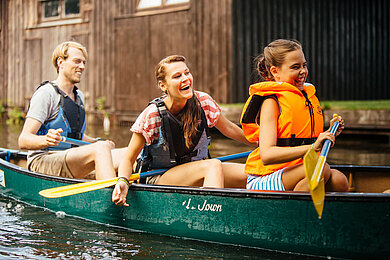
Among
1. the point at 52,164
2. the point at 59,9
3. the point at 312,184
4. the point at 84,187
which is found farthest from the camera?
the point at 59,9

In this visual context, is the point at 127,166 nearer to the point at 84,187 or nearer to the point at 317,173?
the point at 84,187

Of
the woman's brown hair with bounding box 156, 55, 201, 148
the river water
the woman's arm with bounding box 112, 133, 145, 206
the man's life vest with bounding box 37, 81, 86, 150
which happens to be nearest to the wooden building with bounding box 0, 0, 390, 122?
the man's life vest with bounding box 37, 81, 86, 150

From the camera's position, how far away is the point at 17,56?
13125 mm

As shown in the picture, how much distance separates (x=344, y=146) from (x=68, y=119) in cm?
476

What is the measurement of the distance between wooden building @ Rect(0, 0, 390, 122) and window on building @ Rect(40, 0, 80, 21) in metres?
0.02

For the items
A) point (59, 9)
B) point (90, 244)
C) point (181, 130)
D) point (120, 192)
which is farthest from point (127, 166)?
point (59, 9)

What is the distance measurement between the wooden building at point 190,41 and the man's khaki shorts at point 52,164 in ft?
18.3

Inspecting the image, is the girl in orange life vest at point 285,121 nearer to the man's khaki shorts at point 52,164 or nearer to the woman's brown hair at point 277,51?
the woman's brown hair at point 277,51

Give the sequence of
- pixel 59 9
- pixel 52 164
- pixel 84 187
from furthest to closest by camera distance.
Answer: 1. pixel 59 9
2. pixel 52 164
3. pixel 84 187

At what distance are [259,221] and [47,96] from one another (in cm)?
193

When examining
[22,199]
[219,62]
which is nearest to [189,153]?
[22,199]

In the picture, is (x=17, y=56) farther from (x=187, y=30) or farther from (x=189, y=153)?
(x=189, y=153)

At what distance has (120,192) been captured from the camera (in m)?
3.53

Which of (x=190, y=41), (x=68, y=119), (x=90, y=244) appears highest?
(x=190, y=41)
